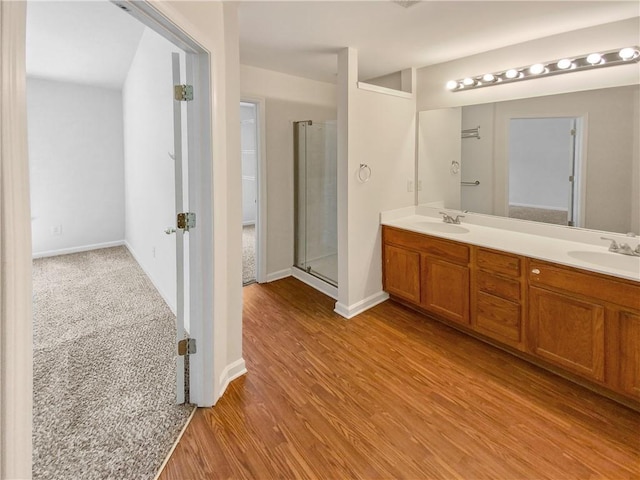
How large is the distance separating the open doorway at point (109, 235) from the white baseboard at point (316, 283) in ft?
4.79

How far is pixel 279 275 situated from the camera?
4.12m

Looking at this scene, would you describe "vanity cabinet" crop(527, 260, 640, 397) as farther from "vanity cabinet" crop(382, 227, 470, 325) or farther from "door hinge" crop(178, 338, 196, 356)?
"door hinge" crop(178, 338, 196, 356)

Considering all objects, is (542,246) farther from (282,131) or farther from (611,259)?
(282,131)

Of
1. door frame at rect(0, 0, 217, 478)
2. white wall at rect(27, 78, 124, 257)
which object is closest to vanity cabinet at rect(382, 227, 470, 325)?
door frame at rect(0, 0, 217, 478)

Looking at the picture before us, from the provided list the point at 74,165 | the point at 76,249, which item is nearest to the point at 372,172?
the point at 74,165

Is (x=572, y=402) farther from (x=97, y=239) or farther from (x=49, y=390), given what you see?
(x=97, y=239)

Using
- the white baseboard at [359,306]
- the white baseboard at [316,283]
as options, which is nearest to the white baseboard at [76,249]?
the white baseboard at [316,283]

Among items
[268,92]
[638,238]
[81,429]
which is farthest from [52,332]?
[638,238]

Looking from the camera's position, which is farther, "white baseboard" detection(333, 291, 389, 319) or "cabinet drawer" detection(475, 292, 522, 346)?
"white baseboard" detection(333, 291, 389, 319)

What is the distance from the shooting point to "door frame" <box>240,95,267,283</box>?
3627 mm

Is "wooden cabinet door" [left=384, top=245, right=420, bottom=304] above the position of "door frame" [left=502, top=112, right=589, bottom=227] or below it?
below

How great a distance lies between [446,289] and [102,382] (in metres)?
2.57

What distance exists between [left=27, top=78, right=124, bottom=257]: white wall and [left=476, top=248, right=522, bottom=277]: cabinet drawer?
5.56m

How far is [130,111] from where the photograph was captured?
4645mm
